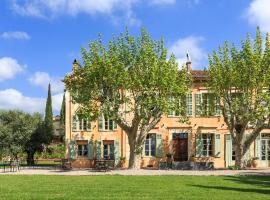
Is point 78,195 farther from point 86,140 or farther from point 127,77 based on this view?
point 86,140

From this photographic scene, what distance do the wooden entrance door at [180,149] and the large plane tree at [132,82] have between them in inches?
217

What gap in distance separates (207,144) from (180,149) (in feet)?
6.63

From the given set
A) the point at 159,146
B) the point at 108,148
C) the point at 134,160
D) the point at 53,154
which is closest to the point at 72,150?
the point at 108,148

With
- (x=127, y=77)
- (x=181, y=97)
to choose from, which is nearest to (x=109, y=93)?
(x=127, y=77)

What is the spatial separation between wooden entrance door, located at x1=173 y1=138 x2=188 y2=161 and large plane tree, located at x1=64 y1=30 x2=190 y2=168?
5502mm

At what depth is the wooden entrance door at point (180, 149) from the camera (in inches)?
1361

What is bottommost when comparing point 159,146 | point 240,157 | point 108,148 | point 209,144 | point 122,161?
point 122,161

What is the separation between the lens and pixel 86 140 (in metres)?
35.0

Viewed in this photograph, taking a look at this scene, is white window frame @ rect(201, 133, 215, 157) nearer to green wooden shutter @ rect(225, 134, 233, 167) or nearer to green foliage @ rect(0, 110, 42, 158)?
green wooden shutter @ rect(225, 134, 233, 167)

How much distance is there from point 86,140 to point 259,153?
503 inches

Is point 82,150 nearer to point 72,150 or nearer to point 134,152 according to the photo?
point 72,150

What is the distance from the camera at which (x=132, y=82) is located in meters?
28.2

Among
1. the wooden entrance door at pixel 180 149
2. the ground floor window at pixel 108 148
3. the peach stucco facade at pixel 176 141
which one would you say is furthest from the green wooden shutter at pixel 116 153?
the wooden entrance door at pixel 180 149

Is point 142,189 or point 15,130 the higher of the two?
point 15,130
